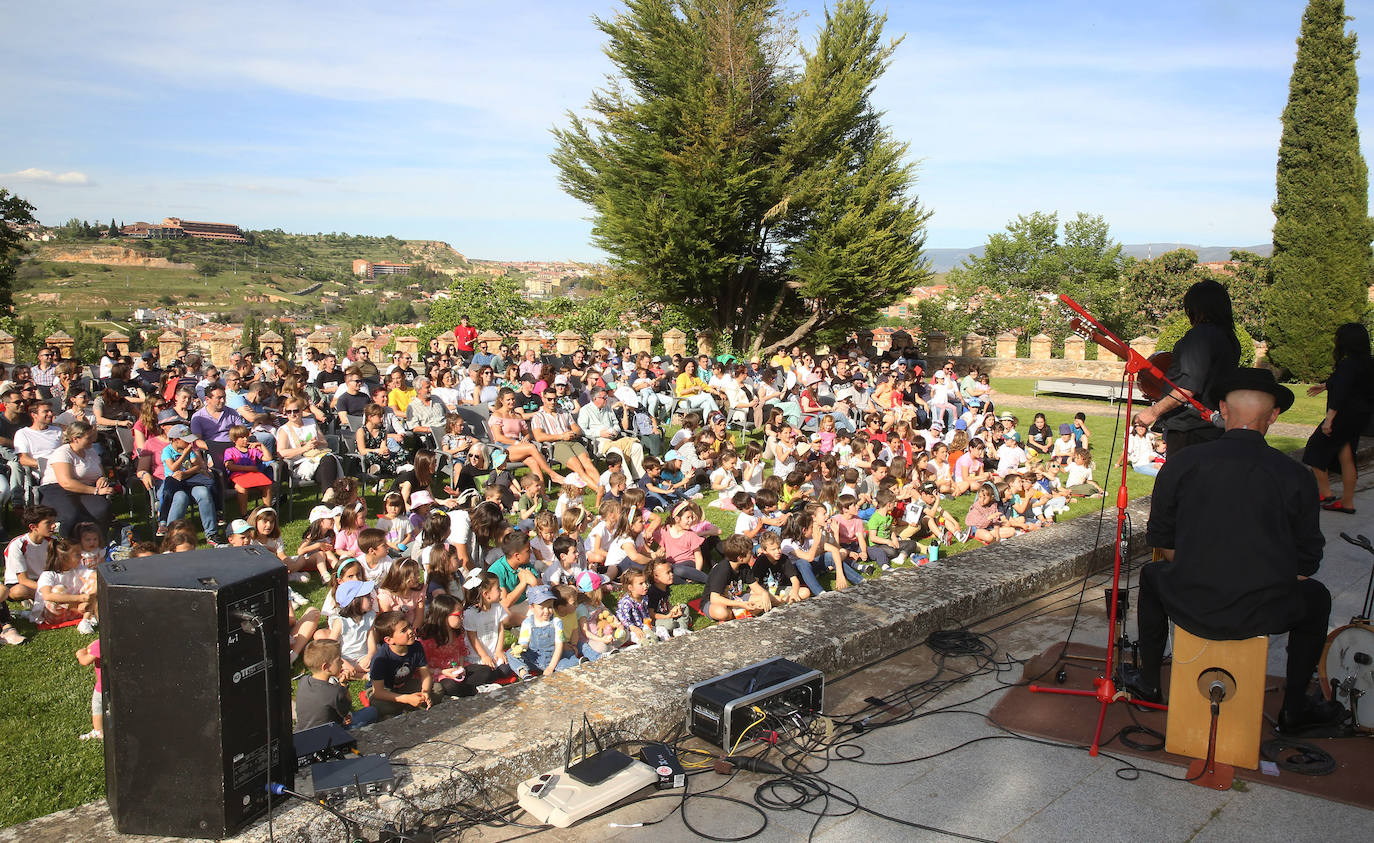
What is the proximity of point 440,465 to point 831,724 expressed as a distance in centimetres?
703

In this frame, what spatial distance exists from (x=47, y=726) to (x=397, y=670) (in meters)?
1.73

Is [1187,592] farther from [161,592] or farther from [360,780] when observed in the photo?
[161,592]

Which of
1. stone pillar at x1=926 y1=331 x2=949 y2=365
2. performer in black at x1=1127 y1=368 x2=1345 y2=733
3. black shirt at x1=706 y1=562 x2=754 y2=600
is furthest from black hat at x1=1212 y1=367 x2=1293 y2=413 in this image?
stone pillar at x1=926 y1=331 x2=949 y2=365

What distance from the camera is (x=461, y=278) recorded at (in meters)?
33.3

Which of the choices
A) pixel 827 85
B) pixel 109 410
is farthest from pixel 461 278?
pixel 109 410

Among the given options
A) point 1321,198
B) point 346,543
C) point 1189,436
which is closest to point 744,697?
point 1189,436

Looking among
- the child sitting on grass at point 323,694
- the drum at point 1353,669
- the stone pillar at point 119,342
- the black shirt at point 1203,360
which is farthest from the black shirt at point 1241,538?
the stone pillar at point 119,342

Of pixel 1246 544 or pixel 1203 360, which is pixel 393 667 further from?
pixel 1203 360

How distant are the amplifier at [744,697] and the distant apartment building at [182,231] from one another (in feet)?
406

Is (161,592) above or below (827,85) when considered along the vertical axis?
below

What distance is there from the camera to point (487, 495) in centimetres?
795

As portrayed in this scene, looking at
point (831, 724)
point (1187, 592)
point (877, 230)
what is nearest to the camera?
point (1187, 592)

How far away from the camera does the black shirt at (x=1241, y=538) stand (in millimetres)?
3676

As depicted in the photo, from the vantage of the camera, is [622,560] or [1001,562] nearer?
[1001,562]
